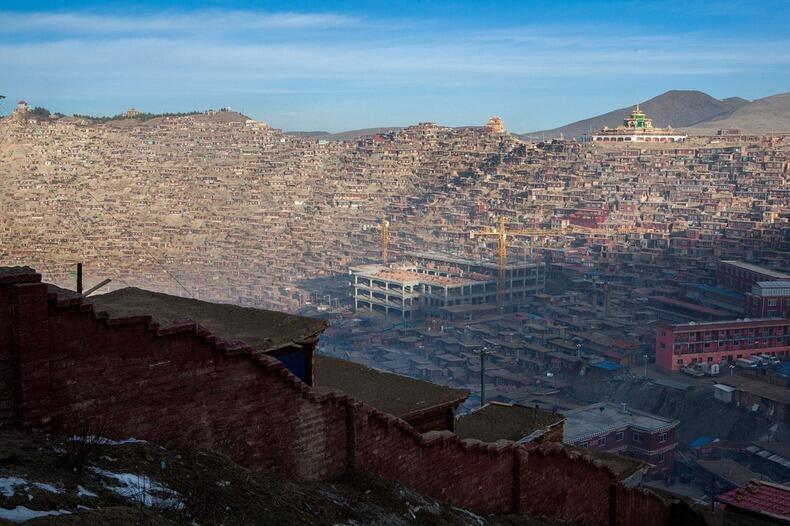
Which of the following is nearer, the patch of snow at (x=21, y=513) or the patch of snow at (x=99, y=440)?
the patch of snow at (x=21, y=513)

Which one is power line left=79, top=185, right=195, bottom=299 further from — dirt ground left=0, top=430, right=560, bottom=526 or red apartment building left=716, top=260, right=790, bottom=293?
dirt ground left=0, top=430, right=560, bottom=526

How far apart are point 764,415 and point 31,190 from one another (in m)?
40.2

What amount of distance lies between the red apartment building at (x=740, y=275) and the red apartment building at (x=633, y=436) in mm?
16981

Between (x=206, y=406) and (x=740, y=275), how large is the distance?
124 ft

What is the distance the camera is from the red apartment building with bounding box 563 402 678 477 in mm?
19869

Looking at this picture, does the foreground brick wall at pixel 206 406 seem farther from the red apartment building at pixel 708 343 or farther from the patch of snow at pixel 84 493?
A: the red apartment building at pixel 708 343

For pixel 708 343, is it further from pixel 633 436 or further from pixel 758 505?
pixel 758 505

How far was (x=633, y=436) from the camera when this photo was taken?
67.3ft

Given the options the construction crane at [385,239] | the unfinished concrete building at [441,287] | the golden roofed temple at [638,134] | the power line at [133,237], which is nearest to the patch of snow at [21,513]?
the unfinished concrete building at [441,287]

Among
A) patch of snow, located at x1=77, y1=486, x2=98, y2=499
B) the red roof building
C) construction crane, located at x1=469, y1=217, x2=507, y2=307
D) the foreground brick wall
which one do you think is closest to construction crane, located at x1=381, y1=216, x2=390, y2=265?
construction crane, located at x1=469, y1=217, x2=507, y2=307

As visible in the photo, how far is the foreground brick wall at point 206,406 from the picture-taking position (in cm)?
301

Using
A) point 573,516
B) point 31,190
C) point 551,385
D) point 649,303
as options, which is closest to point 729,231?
point 649,303

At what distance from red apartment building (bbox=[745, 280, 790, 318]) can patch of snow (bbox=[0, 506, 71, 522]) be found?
33.0 meters

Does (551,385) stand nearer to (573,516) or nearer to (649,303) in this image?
(649,303)
